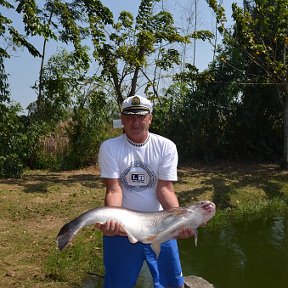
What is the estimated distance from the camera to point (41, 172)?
498 inches

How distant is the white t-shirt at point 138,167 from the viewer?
3.27 meters

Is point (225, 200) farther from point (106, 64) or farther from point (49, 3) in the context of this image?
point (49, 3)

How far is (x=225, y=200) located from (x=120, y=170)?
22.4ft

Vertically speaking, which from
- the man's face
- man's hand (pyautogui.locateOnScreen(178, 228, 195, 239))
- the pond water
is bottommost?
the pond water

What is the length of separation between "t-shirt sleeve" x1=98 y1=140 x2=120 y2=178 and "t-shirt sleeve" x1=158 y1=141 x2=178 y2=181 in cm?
34

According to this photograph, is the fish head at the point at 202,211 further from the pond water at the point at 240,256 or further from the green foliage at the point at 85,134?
the green foliage at the point at 85,134

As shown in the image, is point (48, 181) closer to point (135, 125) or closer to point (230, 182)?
point (230, 182)

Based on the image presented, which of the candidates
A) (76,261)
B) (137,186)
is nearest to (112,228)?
(137,186)

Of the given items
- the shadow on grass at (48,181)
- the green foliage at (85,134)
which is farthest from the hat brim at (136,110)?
the green foliage at (85,134)

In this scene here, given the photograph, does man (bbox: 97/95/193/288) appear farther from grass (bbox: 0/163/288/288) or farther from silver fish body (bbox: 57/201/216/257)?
grass (bbox: 0/163/288/288)

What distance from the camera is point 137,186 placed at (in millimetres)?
3311

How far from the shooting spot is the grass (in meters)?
5.59

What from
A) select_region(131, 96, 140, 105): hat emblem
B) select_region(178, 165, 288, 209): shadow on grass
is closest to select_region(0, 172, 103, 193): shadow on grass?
select_region(178, 165, 288, 209): shadow on grass

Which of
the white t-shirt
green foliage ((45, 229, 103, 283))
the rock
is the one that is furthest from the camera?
green foliage ((45, 229, 103, 283))
